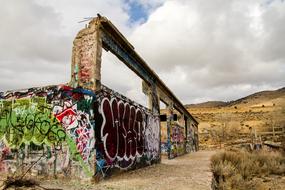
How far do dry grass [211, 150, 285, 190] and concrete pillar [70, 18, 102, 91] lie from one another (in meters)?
4.19

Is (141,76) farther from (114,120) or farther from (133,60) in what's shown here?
(114,120)

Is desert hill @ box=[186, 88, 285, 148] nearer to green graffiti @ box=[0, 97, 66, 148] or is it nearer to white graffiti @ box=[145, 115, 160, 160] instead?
white graffiti @ box=[145, 115, 160, 160]

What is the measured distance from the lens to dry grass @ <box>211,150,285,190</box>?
27.6 feet

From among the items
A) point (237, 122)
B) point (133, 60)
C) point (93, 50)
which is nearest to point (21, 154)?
point (93, 50)

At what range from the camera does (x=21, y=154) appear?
787 cm

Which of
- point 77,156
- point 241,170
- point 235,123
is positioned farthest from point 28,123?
point 235,123

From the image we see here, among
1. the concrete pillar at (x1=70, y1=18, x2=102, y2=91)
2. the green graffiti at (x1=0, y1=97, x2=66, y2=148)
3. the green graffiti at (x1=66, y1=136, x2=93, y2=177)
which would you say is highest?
the concrete pillar at (x1=70, y1=18, x2=102, y2=91)

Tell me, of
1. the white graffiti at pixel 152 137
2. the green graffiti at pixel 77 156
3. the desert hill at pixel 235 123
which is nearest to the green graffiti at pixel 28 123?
the green graffiti at pixel 77 156

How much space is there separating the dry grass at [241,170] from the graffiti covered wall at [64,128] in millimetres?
3104

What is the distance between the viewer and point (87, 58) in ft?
26.2

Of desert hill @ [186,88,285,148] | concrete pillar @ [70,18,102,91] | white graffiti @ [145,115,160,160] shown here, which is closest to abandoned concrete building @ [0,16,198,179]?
concrete pillar @ [70,18,102,91]

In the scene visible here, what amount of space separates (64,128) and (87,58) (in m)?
2.00

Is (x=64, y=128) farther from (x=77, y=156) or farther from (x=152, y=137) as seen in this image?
(x=152, y=137)

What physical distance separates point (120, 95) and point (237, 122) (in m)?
42.2
